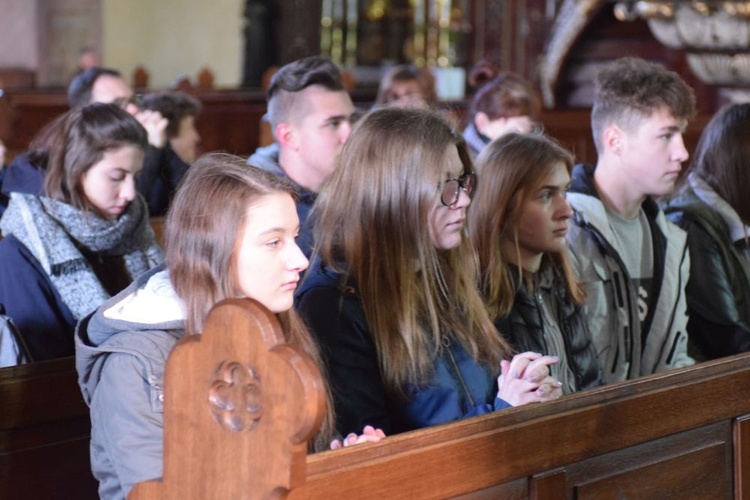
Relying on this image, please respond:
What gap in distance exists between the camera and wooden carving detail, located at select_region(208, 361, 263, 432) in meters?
1.59

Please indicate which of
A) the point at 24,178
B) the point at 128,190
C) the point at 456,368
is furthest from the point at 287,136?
the point at 456,368

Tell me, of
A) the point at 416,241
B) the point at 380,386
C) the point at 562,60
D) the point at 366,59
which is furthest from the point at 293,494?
the point at 366,59

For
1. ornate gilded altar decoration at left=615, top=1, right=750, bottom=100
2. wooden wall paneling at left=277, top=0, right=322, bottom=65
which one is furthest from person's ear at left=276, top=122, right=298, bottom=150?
wooden wall paneling at left=277, top=0, right=322, bottom=65

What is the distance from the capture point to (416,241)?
2.39m

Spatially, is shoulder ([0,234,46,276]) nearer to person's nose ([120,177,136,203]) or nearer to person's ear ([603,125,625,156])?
person's nose ([120,177,136,203])

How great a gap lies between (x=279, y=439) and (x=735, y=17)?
576cm

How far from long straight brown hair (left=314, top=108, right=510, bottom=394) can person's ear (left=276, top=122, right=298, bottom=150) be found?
123 cm

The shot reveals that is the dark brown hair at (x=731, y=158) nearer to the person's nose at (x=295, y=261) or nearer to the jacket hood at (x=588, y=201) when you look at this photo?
the jacket hood at (x=588, y=201)

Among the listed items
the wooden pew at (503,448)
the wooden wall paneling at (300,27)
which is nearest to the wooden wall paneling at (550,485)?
the wooden pew at (503,448)

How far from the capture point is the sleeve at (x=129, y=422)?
6.24ft

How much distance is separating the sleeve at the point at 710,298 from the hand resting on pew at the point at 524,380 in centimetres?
130

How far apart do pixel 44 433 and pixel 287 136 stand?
1.41m

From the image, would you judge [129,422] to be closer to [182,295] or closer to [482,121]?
[182,295]

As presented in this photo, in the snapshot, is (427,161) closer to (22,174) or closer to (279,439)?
(279,439)
